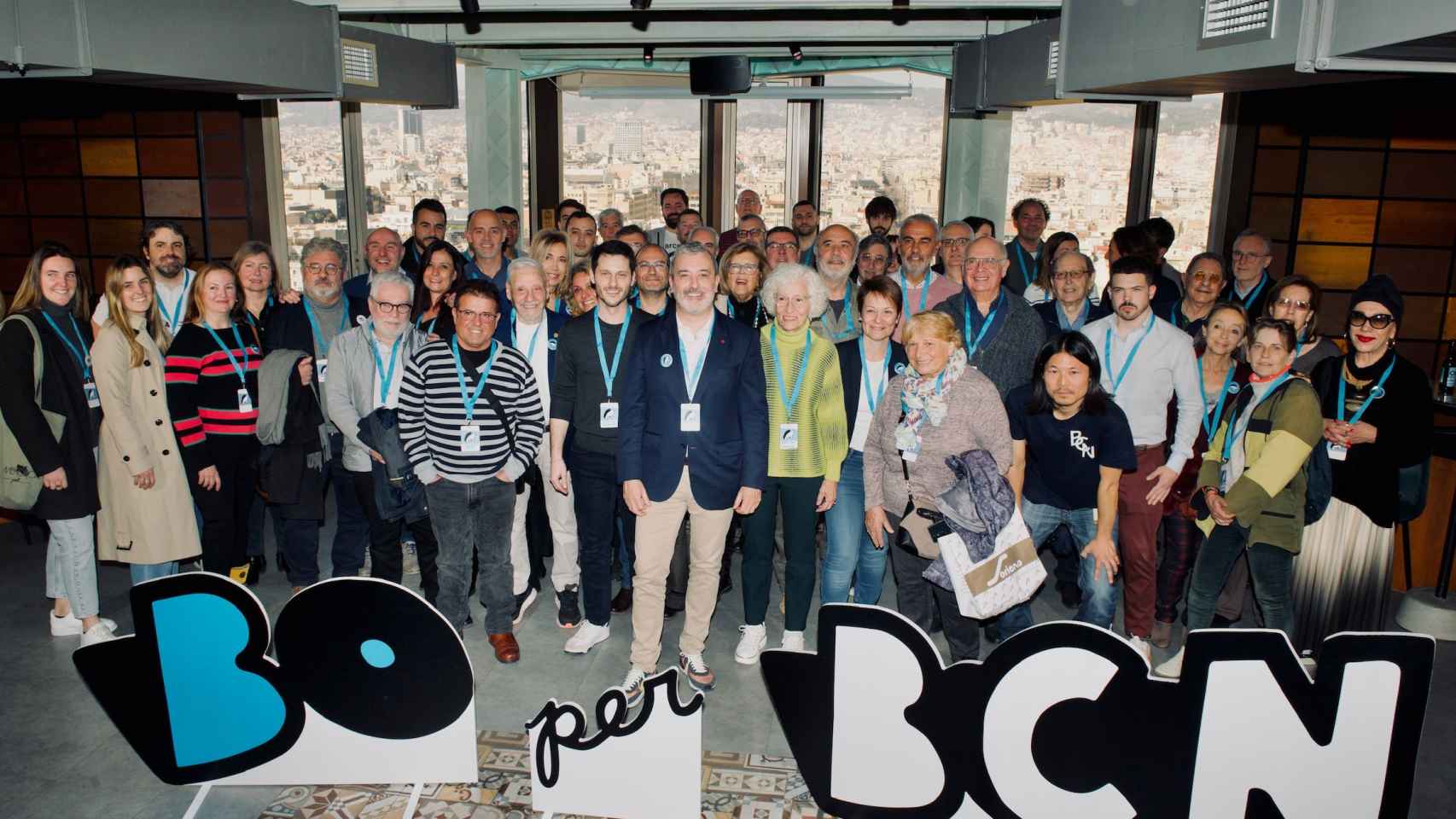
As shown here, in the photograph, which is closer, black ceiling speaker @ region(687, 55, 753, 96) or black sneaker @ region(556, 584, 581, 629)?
black sneaker @ region(556, 584, 581, 629)

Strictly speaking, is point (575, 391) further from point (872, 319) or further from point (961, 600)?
point (961, 600)

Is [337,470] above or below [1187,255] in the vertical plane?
below

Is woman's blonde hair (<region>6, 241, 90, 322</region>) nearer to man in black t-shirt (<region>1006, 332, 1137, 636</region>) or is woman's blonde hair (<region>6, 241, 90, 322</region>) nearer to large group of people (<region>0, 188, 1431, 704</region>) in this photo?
large group of people (<region>0, 188, 1431, 704</region>)

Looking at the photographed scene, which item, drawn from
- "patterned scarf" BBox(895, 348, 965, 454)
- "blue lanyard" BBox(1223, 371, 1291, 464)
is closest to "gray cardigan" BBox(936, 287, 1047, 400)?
"patterned scarf" BBox(895, 348, 965, 454)

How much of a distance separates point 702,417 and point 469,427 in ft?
2.98

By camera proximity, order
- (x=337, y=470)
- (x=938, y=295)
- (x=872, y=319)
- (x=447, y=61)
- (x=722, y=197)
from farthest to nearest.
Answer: (x=722, y=197)
(x=938, y=295)
(x=447, y=61)
(x=337, y=470)
(x=872, y=319)

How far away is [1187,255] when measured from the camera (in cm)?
855

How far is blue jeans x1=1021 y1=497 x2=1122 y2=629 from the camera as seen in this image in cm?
378

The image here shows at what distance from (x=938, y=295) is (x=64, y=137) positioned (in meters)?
7.37

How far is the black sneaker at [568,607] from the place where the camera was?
4.39 metres

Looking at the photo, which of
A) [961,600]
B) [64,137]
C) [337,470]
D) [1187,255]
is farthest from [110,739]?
[1187,255]

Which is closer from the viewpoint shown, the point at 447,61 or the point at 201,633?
the point at 201,633

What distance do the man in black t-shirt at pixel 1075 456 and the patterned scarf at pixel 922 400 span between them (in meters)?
0.37

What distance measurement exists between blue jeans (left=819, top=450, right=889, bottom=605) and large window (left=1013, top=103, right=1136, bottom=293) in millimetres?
6251
